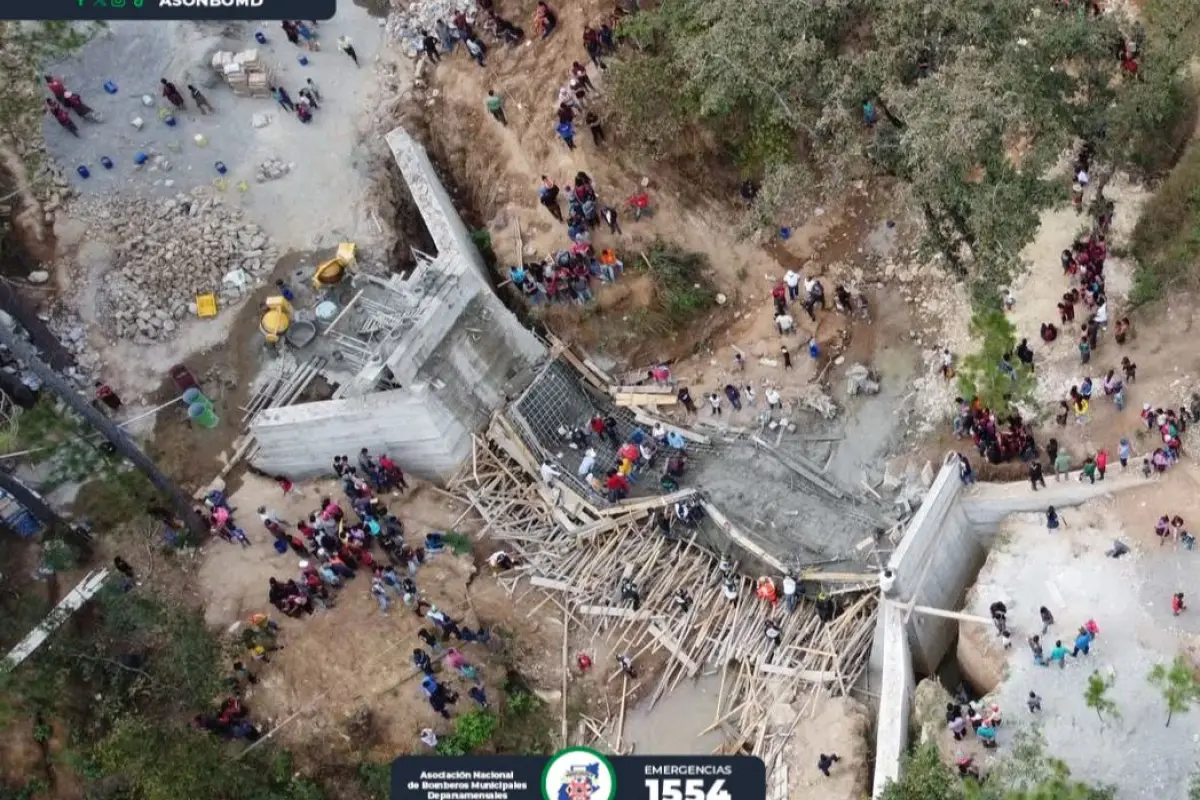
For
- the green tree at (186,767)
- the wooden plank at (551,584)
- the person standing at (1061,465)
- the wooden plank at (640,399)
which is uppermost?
the wooden plank at (640,399)

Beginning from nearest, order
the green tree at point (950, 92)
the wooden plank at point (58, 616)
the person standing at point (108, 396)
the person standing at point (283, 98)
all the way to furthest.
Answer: the green tree at point (950, 92) < the wooden plank at point (58, 616) < the person standing at point (108, 396) < the person standing at point (283, 98)

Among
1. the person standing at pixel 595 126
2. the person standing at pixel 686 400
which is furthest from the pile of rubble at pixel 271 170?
the person standing at pixel 686 400

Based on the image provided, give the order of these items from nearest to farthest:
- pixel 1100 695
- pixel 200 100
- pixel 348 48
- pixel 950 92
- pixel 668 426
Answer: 1. pixel 1100 695
2. pixel 950 92
3. pixel 668 426
4. pixel 200 100
5. pixel 348 48

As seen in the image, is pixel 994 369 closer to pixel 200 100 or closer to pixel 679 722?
pixel 679 722

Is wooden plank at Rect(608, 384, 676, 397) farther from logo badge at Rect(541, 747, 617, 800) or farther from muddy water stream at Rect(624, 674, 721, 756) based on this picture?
logo badge at Rect(541, 747, 617, 800)

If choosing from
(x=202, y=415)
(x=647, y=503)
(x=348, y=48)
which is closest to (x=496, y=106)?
(x=348, y=48)
